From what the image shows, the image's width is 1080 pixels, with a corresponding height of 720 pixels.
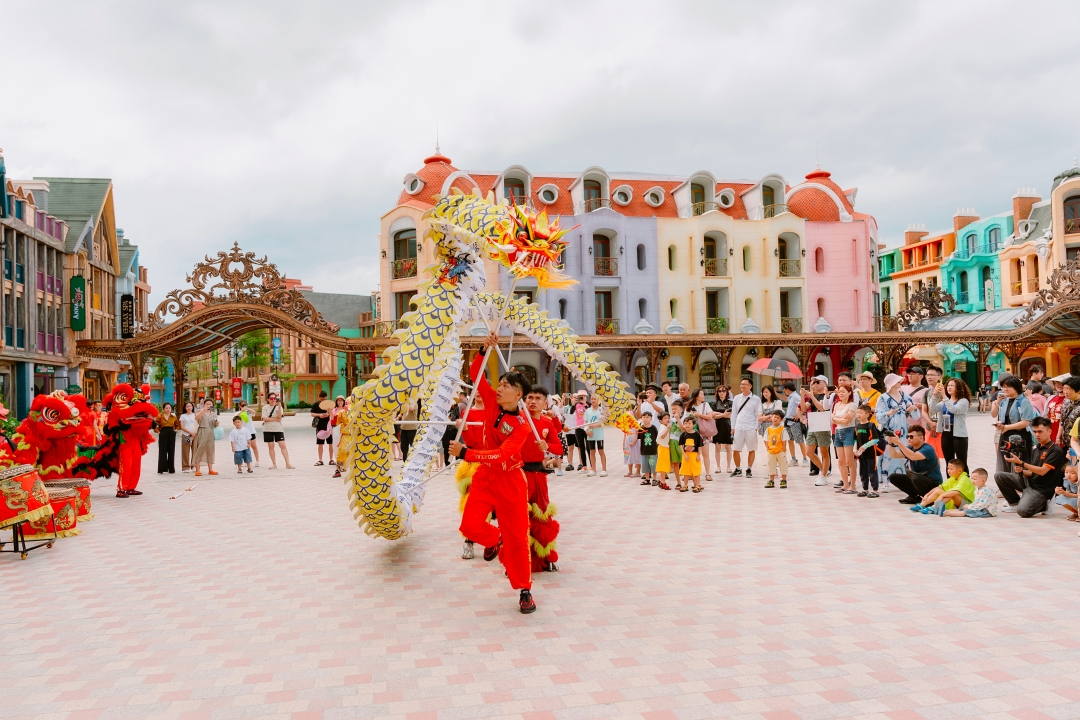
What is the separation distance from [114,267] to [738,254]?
28.2 metres

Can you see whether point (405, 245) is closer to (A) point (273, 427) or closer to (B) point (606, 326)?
(B) point (606, 326)

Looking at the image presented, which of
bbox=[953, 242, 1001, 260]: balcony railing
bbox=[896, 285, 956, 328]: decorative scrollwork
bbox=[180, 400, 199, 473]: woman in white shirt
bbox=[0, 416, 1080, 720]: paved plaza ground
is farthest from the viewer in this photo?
bbox=[953, 242, 1001, 260]: balcony railing

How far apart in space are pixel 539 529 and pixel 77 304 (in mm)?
25520

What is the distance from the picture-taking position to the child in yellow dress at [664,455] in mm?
10805

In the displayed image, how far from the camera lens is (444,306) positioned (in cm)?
620

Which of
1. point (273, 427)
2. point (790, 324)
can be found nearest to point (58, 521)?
point (273, 427)

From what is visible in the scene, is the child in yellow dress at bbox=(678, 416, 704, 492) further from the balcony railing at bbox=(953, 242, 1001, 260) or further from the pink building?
the balcony railing at bbox=(953, 242, 1001, 260)

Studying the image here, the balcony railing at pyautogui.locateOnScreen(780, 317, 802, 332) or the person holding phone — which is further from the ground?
the balcony railing at pyautogui.locateOnScreen(780, 317, 802, 332)

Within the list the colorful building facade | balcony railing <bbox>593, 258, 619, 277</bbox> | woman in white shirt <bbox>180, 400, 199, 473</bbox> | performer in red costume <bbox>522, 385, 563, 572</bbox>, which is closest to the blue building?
the colorful building facade

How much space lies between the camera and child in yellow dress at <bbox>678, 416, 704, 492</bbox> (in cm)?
1044

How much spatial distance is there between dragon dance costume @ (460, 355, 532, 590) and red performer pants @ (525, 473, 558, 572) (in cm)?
33

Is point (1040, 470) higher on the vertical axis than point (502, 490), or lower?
lower

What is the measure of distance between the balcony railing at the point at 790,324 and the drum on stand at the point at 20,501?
27.9 metres

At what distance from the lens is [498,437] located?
5.62m
